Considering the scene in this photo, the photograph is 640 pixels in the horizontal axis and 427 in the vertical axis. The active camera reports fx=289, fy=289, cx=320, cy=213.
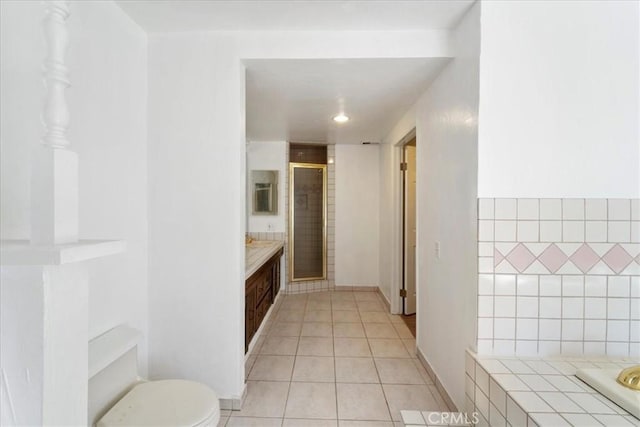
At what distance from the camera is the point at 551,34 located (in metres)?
1.51

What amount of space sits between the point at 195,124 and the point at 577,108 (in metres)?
2.18

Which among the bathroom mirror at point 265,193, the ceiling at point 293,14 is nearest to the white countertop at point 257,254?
the bathroom mirror at point 265,193

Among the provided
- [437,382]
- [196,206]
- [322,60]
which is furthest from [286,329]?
[322,60]

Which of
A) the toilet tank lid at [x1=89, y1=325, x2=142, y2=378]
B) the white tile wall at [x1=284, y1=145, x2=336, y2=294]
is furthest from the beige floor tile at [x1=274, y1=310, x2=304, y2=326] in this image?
the toilet tank lid at [x1=89, y1=325, x2=142, y2=378]

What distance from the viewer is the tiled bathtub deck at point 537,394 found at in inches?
43.1

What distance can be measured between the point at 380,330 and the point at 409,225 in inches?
50.9

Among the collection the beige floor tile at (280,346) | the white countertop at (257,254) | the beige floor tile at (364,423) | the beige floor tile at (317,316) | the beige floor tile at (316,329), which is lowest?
the beige floor tile at (364,423)

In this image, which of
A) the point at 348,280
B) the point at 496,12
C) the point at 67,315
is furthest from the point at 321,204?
the point at 67,315

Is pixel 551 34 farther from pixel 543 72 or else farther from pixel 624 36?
pixel 624 36

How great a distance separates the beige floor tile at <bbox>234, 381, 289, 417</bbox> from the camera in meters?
1.85

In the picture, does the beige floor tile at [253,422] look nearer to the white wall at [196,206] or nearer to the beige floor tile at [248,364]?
the white wall at [196,206]

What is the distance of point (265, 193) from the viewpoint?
4383 mm

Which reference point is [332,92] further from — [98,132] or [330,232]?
[330,232]

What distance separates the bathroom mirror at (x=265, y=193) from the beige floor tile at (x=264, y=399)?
2.60 meters
